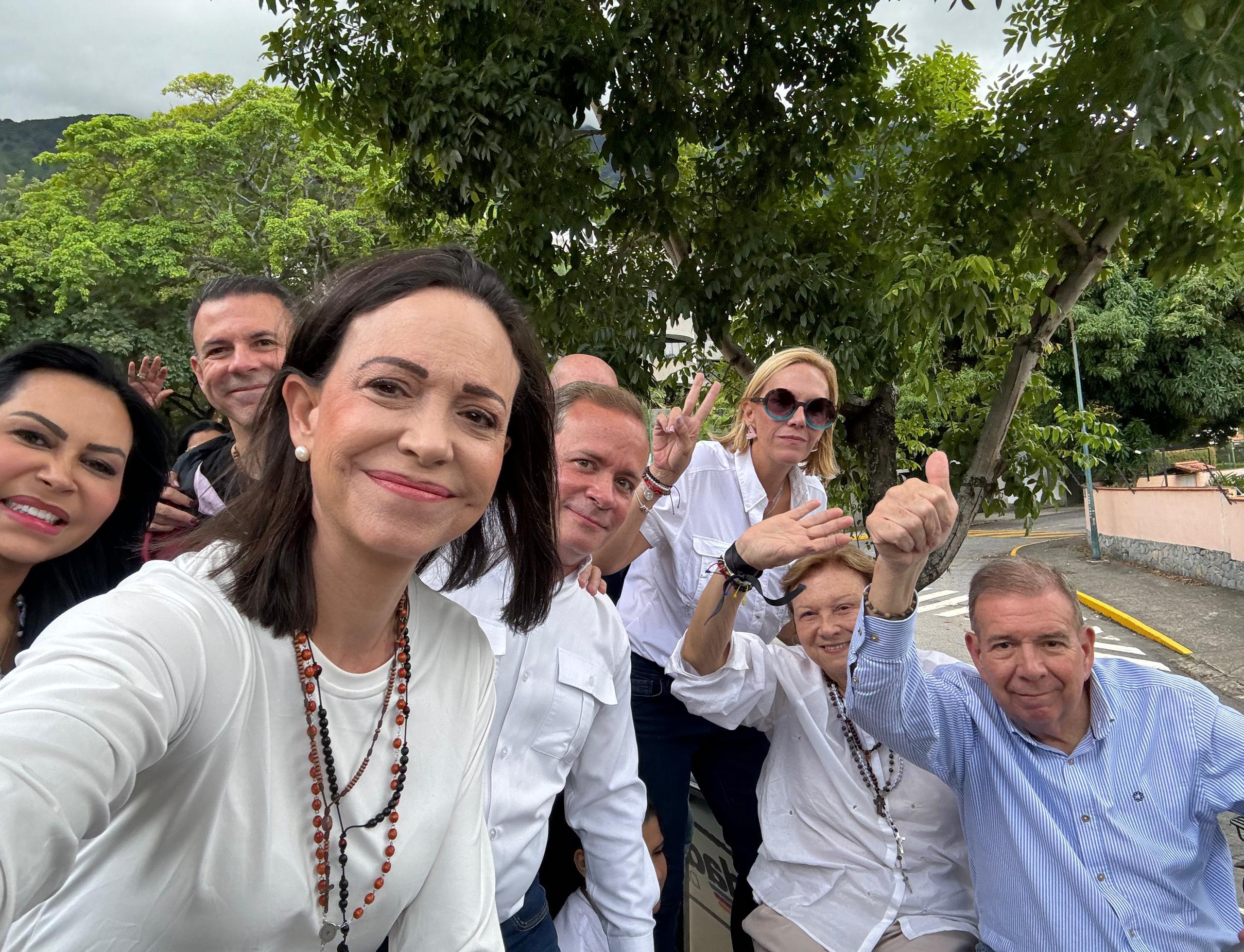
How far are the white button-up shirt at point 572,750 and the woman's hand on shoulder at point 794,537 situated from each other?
1.49ft

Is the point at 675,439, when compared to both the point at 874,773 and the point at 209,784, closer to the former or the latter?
the point at 874,773

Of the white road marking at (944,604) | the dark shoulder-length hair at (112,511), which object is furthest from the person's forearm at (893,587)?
the white road marking at (944,604)

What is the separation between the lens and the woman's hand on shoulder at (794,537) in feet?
7.19

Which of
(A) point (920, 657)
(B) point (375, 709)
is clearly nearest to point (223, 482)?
(B) point (375, 709)

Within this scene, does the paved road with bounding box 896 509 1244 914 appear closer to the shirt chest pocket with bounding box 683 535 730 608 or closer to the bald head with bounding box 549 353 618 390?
the shirt chest pocket with bounding box 683 535 730 608

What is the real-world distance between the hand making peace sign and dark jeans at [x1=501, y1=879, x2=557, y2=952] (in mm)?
1325

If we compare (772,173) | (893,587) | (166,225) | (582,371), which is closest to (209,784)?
(893,587)

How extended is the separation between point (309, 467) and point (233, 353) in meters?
1.64

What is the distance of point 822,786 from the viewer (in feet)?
8.85

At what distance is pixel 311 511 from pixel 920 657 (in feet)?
7.04

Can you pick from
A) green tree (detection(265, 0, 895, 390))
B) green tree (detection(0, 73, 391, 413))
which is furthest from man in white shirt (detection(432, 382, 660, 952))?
green tree (detection(0, 73, 391, 413))

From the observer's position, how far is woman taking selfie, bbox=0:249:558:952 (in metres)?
1.00

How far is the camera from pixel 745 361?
669 centimetres

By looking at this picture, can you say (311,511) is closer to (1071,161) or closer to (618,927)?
(618,927)
